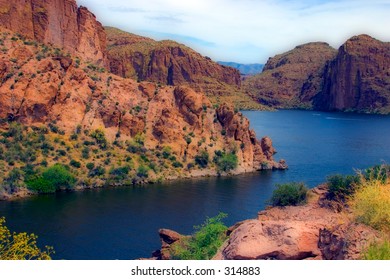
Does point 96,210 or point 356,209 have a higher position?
point 356,209

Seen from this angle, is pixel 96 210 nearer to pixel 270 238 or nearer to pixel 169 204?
pixel 169 204

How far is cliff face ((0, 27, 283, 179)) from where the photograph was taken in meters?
64.4

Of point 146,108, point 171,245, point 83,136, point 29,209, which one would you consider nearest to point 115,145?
point 83,136

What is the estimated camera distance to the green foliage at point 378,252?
39.3 feet

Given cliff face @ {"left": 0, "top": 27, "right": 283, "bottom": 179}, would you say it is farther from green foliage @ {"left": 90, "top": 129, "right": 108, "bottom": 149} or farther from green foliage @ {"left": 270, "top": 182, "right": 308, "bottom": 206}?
green foliage @ {"left": 270, "top": 182, "right": 308, "bottom": 206}

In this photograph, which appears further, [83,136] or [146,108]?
[146,108]

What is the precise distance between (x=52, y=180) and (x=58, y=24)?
124 feet

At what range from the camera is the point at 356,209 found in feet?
47.8

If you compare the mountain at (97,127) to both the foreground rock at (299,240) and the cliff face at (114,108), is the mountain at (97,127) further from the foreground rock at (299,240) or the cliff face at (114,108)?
the foreground rock at (299,240)

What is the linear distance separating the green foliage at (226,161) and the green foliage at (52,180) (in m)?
20.6

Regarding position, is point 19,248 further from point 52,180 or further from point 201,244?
point 52,180

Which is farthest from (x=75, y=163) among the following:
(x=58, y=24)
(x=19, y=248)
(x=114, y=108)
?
(x=19, y=248)

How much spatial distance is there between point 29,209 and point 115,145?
67.7ft

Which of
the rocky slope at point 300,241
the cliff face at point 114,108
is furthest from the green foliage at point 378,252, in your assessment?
the cliff face at point 114,108
